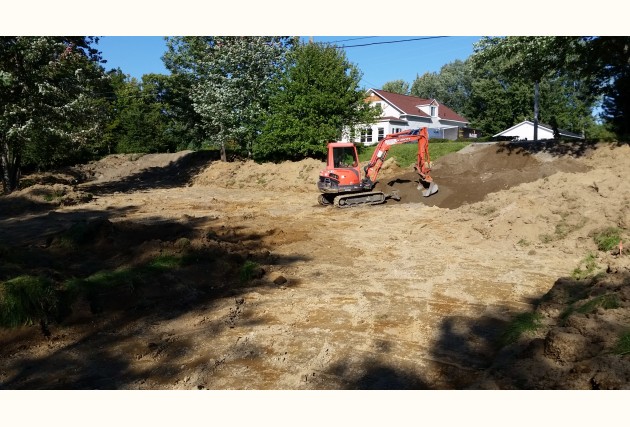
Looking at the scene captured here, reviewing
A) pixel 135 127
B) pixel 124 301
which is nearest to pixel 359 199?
Answer: pixel 124 301

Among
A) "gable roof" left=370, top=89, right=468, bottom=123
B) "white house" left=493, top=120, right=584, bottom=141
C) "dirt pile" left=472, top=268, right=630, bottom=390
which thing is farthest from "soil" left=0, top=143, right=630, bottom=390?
"gable roof" left=370, top=89, right=468, bottom=123

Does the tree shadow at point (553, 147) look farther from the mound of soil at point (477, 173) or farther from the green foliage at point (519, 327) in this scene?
the green foliage at point (519, 327)

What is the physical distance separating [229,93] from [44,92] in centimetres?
1054

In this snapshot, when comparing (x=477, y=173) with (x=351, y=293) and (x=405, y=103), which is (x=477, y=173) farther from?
(x=405, y=103)

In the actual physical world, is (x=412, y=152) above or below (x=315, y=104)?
below

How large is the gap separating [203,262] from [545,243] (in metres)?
7.82

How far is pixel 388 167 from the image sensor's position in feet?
75.5

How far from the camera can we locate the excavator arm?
17219 millimetres

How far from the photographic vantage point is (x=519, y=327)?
5938mm

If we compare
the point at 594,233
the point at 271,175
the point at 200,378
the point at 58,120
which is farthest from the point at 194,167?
the point at 200,378

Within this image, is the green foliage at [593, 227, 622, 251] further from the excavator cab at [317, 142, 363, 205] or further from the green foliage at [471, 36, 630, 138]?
the green foliage at [471, 36, 630, 138]

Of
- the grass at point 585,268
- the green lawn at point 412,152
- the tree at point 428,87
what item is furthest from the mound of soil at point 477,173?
the tree at point 428,87

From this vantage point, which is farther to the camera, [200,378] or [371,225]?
[371,225]

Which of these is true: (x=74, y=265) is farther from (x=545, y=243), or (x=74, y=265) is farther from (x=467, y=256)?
(x=545, y=243)
